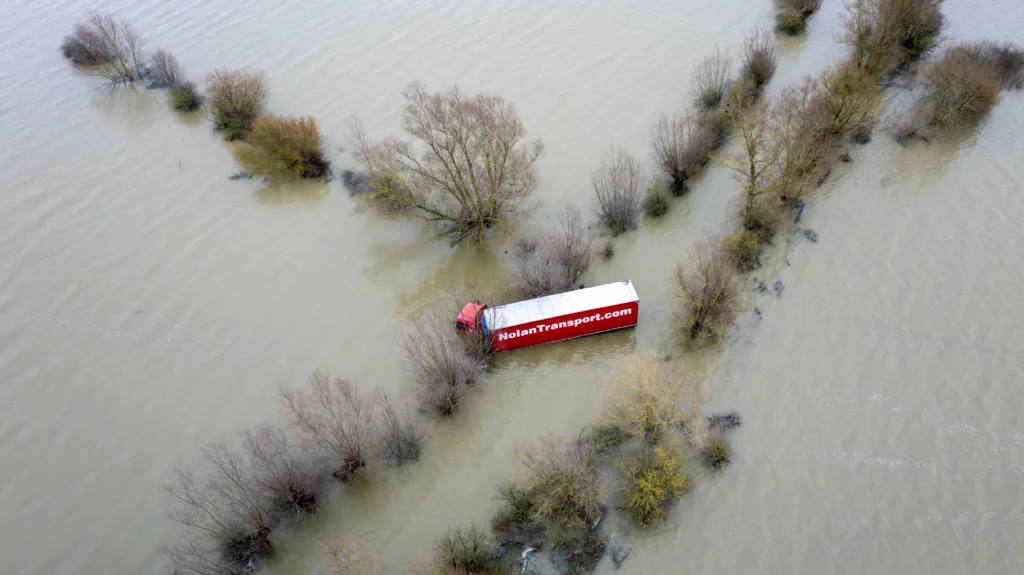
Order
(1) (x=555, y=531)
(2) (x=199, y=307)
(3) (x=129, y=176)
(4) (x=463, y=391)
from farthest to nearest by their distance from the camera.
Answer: (3) (x=129, y=176) < (2) (x=199, y=307) < (4) (x=463, y=391) < (1) (x=555, y=531)

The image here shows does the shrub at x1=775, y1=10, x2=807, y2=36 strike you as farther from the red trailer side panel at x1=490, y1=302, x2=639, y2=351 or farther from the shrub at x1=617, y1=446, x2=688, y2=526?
the shrub at x1=617, y1=446, x2=688, y2=526

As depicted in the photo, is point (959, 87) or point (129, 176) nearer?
point (959, 87)

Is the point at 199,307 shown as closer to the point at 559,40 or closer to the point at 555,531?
the point at 555,531

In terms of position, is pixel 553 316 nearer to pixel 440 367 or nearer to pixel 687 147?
pixel 440 367

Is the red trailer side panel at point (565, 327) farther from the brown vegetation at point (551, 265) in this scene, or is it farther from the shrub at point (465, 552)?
the shrub at point (465, 552)

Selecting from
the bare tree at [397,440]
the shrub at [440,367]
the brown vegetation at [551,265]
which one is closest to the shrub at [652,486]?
the shrub at [440,367]

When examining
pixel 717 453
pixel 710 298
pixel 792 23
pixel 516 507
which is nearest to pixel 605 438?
pixel 717 453

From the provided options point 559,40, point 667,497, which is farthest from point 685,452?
point 559,40
